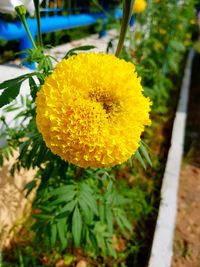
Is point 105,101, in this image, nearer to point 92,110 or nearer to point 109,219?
point 92,110

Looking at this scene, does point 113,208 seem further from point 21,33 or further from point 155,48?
point 155,48

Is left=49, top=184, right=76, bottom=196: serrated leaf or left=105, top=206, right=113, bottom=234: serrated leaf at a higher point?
left=49, top=184, right=76, bottom=196: serrated leaf

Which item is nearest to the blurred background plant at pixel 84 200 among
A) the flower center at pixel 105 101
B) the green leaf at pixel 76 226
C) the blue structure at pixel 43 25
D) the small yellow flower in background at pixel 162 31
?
the green leaf at pixel 76 226

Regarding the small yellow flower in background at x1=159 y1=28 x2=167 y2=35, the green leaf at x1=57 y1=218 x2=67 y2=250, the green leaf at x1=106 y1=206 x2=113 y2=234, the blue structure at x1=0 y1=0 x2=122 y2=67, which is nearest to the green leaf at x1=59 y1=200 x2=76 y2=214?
the green leaf at x1=57 y1=218 x2=67 y2=250

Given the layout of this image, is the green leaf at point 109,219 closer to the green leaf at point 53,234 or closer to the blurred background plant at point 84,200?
the blurred background plant at point 84,200

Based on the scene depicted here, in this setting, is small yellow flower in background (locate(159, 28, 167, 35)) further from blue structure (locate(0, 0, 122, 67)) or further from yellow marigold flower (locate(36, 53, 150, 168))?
yellow marigold flower (locate(36, 53, 150, 168))

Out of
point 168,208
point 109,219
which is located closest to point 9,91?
point 109,219
